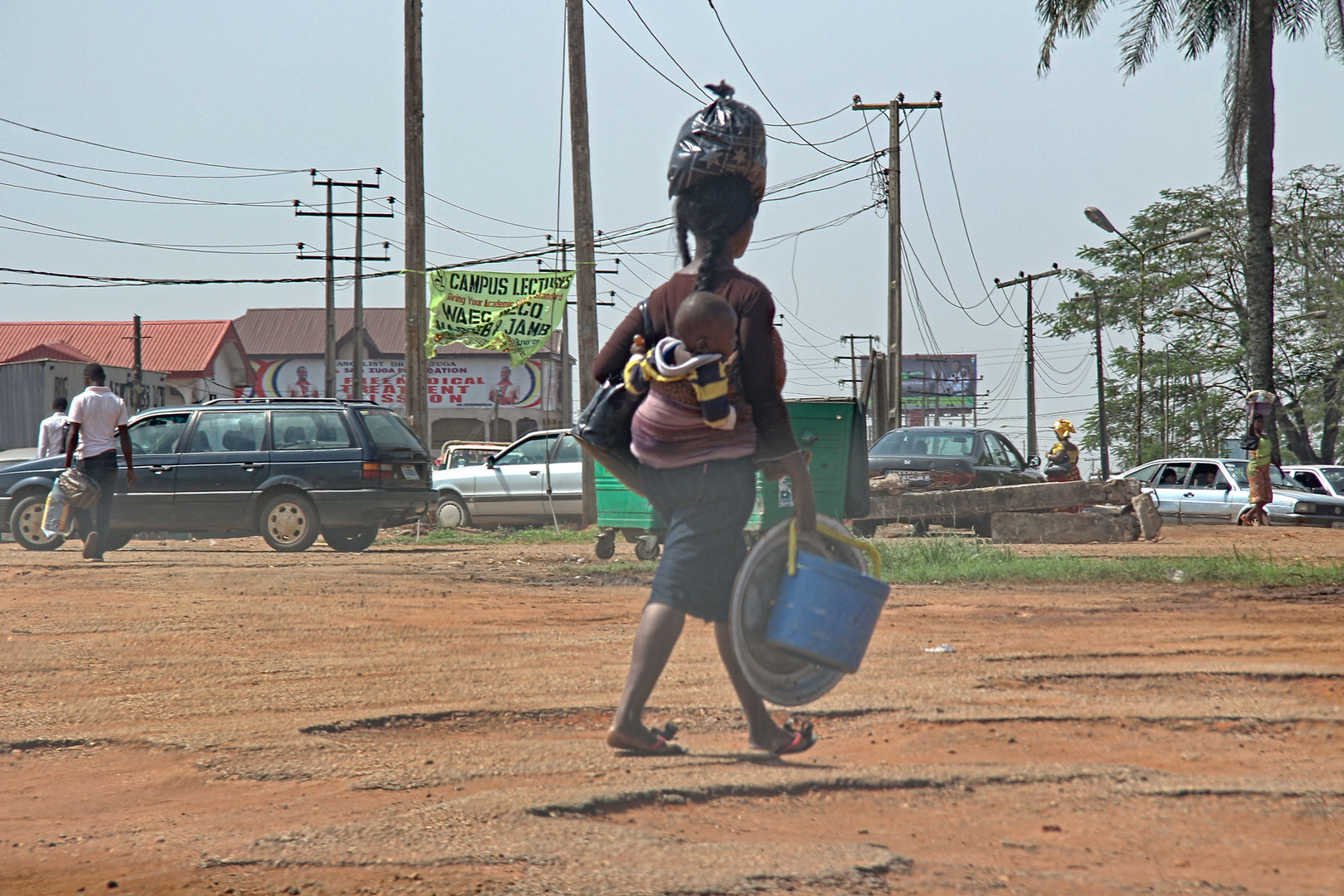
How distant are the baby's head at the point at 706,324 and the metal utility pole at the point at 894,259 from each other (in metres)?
23.5

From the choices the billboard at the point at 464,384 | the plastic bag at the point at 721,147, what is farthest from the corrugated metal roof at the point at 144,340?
the plastic bag at the point at 721,147

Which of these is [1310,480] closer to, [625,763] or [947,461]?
[947,461]

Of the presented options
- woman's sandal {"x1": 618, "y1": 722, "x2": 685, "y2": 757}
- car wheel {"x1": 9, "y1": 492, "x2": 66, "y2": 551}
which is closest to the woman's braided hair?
woman's sandal {"x1": 618, "y1": 722, "x2": 685, "y2": 757}

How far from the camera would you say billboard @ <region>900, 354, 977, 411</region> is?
91.6m

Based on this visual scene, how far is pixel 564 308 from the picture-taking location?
2197 centimetres

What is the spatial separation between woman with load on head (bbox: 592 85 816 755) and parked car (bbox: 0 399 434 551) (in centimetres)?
1018

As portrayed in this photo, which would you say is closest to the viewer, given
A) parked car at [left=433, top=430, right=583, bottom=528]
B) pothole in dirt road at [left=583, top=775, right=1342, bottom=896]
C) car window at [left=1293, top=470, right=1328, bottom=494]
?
pothole in dirt road at [left=583, top=775, right=1342, bottom=896]

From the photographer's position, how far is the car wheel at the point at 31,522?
13.5m

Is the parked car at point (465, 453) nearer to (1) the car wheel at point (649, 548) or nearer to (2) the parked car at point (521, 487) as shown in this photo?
(2) the parked car at point (521, 487)

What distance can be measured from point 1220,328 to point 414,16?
29612mm

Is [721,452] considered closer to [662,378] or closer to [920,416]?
[662,378]

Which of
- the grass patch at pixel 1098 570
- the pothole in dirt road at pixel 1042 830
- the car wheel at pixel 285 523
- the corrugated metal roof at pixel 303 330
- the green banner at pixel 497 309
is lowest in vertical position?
the pothole in dirt road at pixel 1042 830

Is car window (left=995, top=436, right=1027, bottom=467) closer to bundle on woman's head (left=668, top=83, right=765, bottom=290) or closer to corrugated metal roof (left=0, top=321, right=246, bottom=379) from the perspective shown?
bundle on woman's head (left=668, top=83, right=765, bottom=290)

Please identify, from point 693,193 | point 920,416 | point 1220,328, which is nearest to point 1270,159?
point 693,193
